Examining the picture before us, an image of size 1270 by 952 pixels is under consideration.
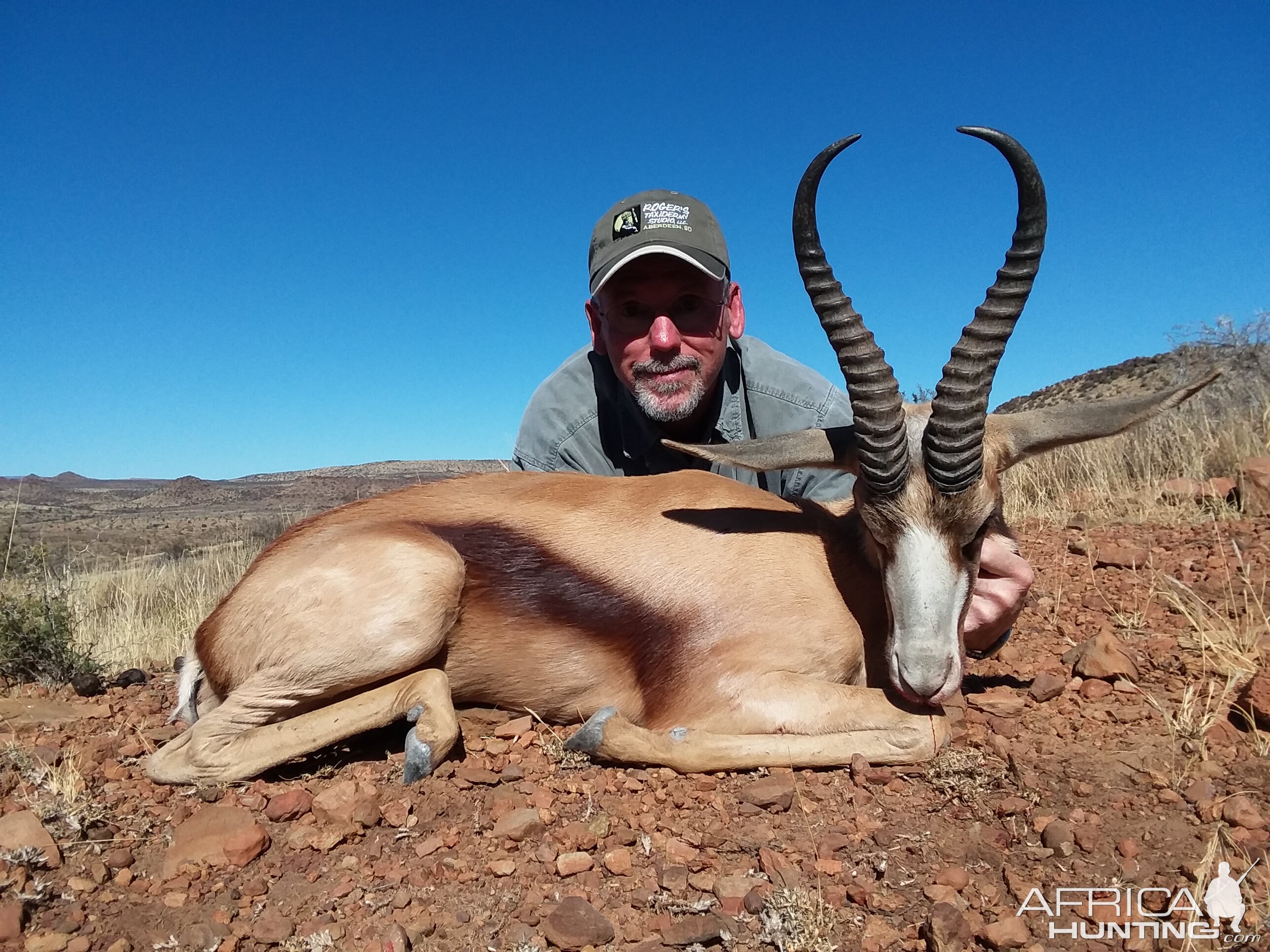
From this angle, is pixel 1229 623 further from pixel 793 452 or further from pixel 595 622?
pixel 595 622

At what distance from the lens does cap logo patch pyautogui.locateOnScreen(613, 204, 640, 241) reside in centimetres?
554

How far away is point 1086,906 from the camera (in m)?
2.24

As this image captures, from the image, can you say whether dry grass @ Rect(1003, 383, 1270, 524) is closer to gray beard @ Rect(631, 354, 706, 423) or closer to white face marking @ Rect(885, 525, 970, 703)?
gray beard @ Rect(631, 354, 706, 423)

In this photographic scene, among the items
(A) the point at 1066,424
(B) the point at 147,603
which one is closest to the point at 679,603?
(A) the point at 1066,424

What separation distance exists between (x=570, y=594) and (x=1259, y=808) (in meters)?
2.60

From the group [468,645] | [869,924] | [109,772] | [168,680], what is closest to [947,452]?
[869,924]

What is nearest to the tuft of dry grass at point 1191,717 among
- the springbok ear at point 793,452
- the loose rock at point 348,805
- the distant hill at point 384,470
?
the springbok ear at point 793,452

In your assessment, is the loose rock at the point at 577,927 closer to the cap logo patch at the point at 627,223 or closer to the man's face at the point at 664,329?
the man's face at the point at 664,329

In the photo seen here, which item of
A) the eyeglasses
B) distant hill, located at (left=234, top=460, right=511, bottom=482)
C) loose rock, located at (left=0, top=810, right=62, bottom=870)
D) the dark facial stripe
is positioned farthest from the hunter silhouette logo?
distant hill, located at (left=234, top=460, right=511, bottom=482)

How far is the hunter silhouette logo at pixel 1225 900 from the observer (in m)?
2.10

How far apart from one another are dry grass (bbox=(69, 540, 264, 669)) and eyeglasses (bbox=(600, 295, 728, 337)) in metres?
3.69

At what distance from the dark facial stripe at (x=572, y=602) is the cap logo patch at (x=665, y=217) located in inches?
106

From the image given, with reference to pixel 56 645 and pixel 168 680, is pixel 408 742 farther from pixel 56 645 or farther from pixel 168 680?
pixel 56 645

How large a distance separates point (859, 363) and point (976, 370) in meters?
0.49
